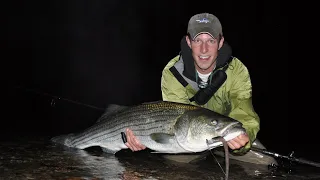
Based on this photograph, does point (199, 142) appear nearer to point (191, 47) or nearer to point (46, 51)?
point (191, 47)

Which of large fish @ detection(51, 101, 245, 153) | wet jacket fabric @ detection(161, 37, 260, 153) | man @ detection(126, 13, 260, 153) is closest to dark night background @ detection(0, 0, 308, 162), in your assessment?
wet jacket fabric @ detection(161, 37, 260, 153)

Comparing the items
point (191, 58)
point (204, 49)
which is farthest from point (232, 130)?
point (191, 58)

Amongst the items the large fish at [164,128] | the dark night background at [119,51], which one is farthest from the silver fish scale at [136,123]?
the dark night background at [119,51]

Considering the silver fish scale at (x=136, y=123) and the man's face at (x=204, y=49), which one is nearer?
the silver fish scale at (x=136, y=123)

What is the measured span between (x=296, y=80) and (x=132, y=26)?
2025 inches

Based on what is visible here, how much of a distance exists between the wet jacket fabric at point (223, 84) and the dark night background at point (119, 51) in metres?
3.32

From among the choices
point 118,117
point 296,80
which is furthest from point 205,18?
point 296,80

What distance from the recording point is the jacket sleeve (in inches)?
164

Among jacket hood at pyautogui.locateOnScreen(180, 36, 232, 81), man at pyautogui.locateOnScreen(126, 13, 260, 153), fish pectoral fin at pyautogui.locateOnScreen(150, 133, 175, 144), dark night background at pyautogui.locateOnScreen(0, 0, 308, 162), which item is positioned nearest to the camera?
fish pectoral fin at pyautogui.locateOnScreen(150, 133, 175, 144)

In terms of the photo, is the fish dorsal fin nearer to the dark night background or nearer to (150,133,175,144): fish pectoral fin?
(150,133,175,144): fish pectoral fin

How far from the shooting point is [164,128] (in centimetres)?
393

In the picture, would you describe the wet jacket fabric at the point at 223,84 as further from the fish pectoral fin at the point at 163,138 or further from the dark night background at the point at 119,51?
the dark night background at the point at 119,51

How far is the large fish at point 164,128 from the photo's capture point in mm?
3502

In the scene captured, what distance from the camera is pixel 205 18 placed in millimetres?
4547
